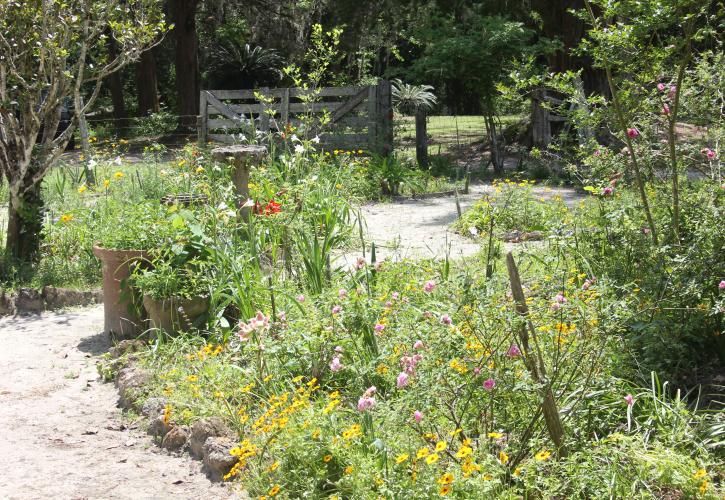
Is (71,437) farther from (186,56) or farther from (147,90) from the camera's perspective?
(147,90)

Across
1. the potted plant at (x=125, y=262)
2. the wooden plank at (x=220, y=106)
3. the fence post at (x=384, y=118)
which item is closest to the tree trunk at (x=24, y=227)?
the potted plant at (x=125, y=262)

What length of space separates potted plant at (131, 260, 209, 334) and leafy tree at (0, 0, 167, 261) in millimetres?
2964

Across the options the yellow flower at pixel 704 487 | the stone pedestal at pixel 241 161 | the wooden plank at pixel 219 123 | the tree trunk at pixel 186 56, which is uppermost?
the tree trunk at pixel 186 56

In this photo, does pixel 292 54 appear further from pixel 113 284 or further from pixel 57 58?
pixel 113 284

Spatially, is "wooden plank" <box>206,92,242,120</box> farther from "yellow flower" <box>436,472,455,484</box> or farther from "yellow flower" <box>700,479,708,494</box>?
"yellow flower" <box>700,479,708,494</box>

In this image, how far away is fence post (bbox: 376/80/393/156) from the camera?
1386cm

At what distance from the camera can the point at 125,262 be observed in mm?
5914

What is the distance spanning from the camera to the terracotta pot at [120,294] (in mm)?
5926

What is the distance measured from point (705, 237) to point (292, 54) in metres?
22.7

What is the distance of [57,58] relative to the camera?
7.82 m

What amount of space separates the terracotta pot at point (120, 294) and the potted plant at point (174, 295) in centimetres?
28

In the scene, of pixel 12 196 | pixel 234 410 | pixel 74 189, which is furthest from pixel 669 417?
pixel 74 189

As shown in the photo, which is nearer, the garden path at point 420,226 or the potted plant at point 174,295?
the potted plant at point 174,295

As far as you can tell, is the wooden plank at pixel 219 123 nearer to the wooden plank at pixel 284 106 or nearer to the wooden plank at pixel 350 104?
the wooden plank at pixel 284 106
